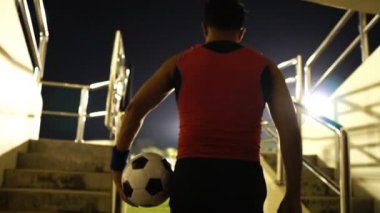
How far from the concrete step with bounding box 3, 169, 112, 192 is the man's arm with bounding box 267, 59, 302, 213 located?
9.00 ft

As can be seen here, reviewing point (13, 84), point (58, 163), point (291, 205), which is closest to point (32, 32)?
point (13, 84)

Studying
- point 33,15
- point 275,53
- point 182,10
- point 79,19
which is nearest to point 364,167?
point 33,15

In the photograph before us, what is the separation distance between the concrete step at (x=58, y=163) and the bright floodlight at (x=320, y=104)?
2.41 metres

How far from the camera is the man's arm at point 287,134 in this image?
4.33ft

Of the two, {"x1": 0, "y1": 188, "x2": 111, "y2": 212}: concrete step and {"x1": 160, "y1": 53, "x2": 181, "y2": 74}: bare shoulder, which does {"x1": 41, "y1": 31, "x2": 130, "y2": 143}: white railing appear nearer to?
{"x1": 0, "y1": 188, "x2": 111, "y2": 212}: concrete step

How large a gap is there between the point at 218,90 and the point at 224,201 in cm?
33

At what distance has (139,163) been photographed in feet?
5.35

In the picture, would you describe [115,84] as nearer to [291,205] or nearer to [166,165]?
[166,165]

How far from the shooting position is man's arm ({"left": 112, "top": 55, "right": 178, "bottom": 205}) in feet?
4.53

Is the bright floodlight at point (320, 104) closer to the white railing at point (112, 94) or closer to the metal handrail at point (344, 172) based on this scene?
the metal handrail at point (344, 172)

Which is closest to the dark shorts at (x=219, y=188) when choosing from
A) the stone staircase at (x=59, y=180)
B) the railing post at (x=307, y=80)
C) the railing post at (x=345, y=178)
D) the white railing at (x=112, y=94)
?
the railing post at (x=345, y=178)

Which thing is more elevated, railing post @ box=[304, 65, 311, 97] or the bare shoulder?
railing post @ box=[304, 65, 311, 97]

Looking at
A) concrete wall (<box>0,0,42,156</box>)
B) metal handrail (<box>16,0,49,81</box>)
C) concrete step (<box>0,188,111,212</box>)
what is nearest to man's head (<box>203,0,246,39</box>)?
concrete wall (<box>0,0,42,156</box>)

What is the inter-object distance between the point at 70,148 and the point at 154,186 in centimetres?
303
